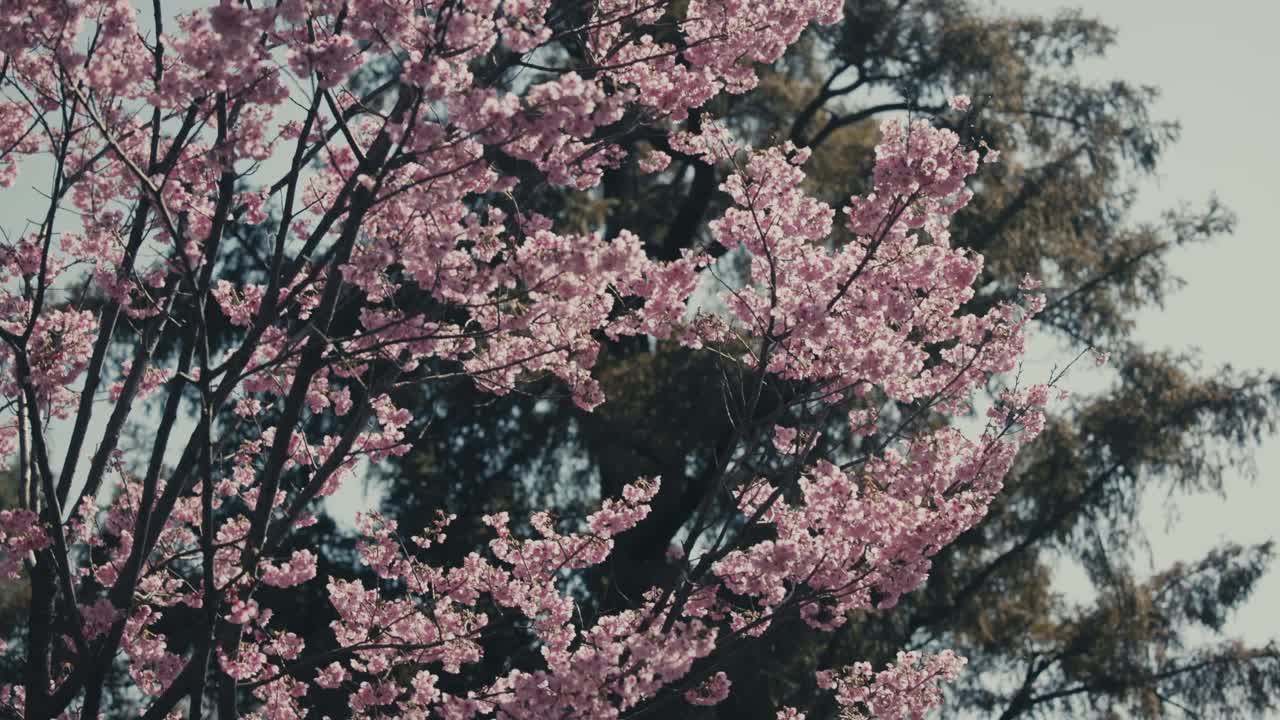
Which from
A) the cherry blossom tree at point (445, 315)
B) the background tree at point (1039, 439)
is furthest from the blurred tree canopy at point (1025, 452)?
the cherry blossom tree at point (445, 315)

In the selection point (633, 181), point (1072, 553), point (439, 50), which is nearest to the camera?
point (439, 50)

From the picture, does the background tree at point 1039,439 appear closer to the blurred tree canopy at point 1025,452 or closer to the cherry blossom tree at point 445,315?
the blurred tree canopy at point 1025,452

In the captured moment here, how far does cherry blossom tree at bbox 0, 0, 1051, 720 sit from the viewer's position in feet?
18.1

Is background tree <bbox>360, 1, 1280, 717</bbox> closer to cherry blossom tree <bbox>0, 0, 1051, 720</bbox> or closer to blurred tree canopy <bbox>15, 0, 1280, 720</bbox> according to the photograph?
blurred tree canopy <bbox>15, 0, 1280, 720</bbox>

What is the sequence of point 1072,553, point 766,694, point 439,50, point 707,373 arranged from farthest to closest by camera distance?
1. point 1072,553
2. point 707,373
3. point 766,694
4. point 439,50

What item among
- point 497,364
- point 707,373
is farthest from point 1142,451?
point 497,364

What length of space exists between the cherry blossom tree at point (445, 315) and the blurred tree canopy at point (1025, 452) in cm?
499

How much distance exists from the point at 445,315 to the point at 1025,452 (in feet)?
29.0

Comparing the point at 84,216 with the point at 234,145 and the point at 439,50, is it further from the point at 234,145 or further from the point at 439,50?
the point at 439,50

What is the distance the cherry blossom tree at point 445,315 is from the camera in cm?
550

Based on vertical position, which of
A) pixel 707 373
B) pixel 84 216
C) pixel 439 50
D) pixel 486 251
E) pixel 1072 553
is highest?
pixel 707 373

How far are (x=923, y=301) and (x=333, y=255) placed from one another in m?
2.90

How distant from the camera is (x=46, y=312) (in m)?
7.56

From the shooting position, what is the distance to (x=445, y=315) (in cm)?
673
